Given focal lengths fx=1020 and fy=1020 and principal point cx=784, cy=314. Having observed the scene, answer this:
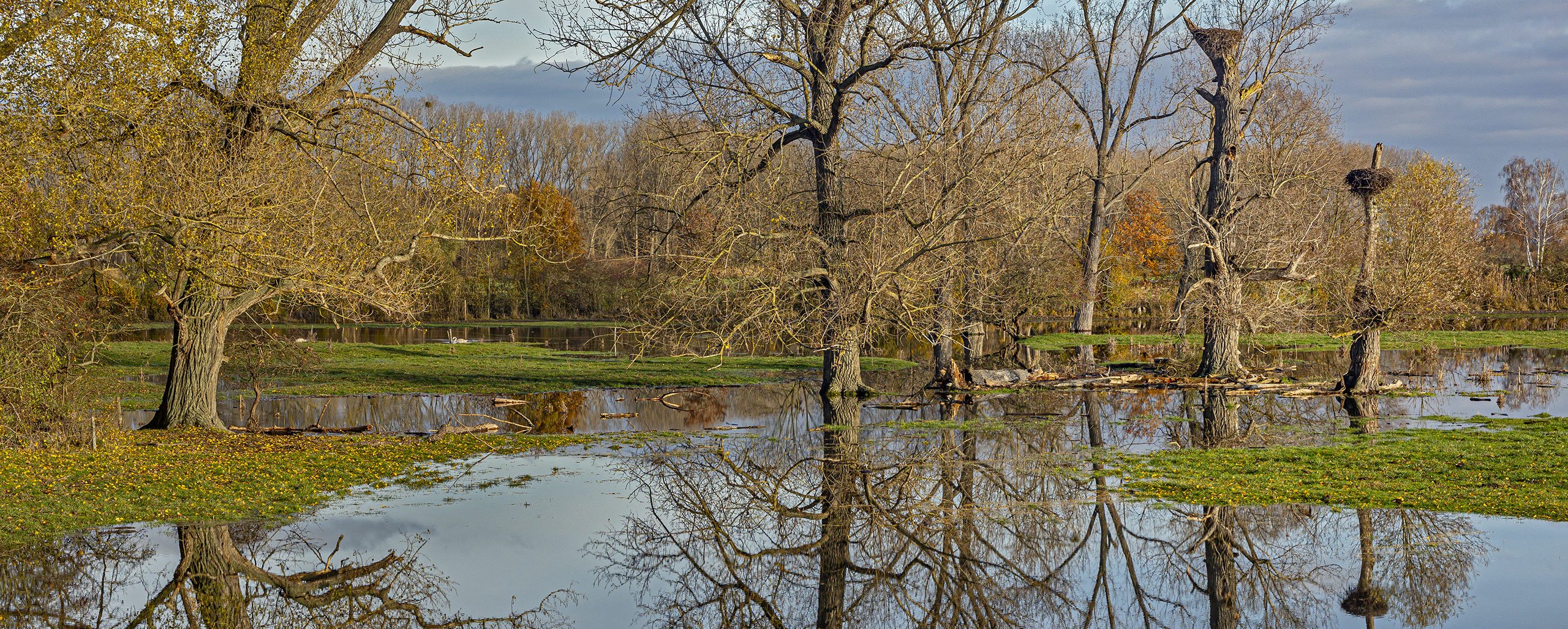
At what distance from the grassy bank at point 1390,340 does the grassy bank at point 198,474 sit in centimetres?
2269

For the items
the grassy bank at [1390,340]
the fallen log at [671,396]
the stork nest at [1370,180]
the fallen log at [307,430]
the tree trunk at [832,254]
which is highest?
the stork nest at [1370,180]

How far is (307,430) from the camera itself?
53.2ft

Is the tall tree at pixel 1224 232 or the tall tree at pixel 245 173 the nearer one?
the tall tree at pixel 245 173

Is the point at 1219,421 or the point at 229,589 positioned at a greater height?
the point at 1219,421

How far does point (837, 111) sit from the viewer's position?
18734 mm

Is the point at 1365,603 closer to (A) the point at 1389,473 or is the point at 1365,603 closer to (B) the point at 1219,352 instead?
(A) the point at 1389,473

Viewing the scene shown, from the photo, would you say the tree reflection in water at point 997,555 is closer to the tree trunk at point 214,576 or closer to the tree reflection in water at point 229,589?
the tree reflection in water at point 229,589

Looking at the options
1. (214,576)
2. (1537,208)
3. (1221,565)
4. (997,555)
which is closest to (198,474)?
(214,576)

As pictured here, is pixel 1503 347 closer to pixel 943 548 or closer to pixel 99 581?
pixel 943 548

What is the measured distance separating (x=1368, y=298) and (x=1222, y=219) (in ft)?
14.1

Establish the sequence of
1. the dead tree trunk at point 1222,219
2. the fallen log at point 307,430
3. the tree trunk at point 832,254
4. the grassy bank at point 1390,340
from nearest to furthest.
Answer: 1. the fallen log at point 307,430
2. the tree trunk at point 832,254
3. the dead tree trunk at point 1222,219
4. the grassy bank at point 1390,340

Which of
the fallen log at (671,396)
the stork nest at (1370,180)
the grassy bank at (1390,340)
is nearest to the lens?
the stork nest at (1370,180)

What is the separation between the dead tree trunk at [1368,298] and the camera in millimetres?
19062

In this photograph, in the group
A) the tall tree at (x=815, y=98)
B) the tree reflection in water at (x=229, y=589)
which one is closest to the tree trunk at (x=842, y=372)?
the tall tree at (x=815, y=98)
